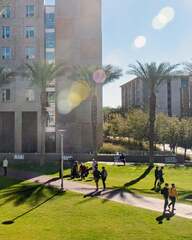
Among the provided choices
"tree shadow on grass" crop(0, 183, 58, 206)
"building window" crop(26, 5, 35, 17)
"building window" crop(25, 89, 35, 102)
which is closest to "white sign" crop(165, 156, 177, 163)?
"tree shadow on grass" crop(0, 183, 58, 206)

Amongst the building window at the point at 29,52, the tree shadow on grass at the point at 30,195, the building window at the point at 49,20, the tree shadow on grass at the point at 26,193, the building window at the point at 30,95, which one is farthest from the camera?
the building window at the point at 49,20

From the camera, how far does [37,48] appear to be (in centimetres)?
5784

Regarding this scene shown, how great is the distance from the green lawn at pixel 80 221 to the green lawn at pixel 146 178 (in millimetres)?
4726

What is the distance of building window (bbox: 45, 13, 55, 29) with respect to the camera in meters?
59.2

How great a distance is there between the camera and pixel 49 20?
5947cm

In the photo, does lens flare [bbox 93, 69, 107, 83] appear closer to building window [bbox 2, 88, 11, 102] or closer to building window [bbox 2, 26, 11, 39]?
building window [bbox 2, 88, 11, 102]

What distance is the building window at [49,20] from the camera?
194ft

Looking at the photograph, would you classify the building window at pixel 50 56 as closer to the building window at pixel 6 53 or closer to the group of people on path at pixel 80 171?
the building window at pixel 6 53

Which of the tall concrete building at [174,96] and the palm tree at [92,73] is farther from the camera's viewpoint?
the tall concrete building at [174,96]

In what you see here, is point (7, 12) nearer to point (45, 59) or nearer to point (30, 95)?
point (45, 59)

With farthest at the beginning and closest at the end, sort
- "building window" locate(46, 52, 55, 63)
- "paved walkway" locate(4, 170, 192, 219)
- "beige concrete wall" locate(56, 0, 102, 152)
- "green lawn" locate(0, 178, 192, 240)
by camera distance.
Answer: "building window" locate(46, 52, 55, 63) < "beige concrete wall" locate(56, 0, 102, 152) < "paved walkway" locate(4, 170, 192, 219) < "green lawn" locate(0, 178, 192, 240)

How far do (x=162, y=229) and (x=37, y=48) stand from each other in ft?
151

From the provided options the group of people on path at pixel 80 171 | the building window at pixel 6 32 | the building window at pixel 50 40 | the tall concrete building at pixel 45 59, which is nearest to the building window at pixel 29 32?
the tall concrete building at pixel 45 59

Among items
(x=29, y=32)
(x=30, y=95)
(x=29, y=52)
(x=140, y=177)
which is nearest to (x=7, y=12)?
(x=29, y=32)
